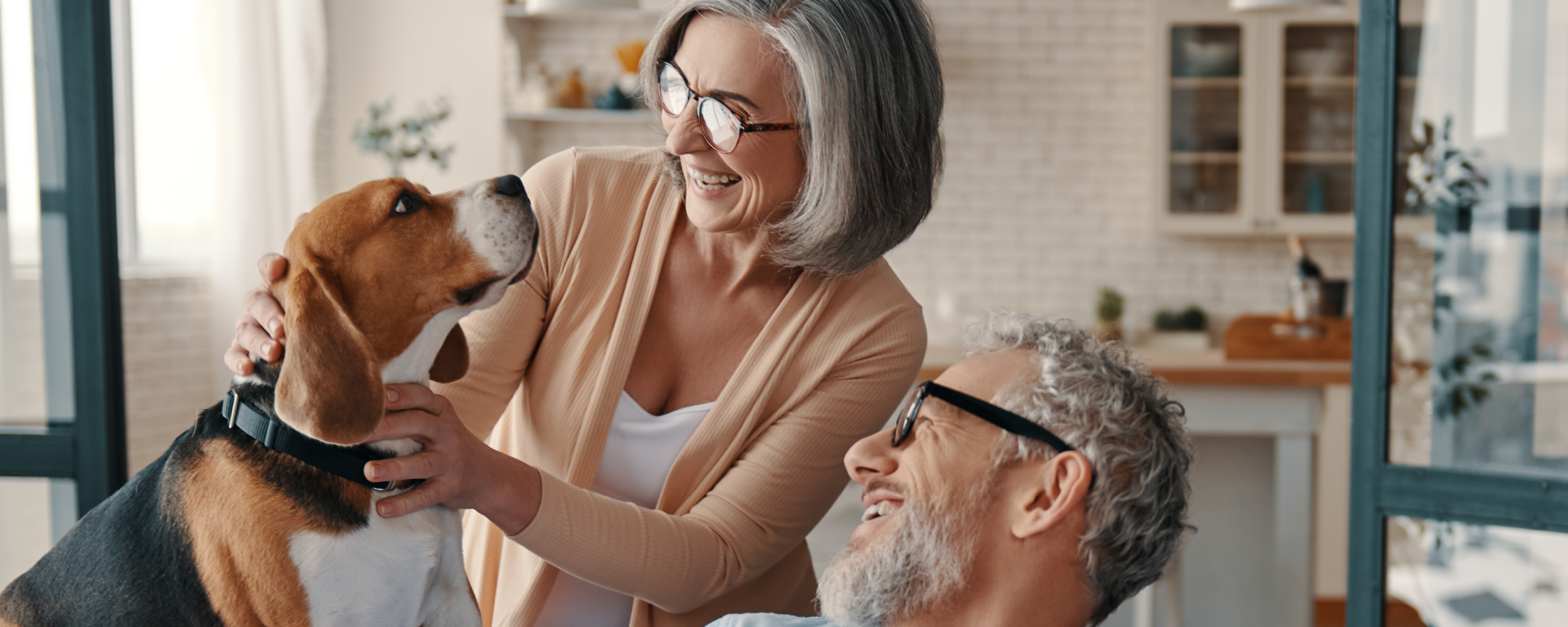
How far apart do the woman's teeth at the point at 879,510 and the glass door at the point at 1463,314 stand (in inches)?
37.4

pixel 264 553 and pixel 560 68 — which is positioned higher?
pixel 560 68

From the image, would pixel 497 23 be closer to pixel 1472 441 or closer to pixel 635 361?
pixel 635 361

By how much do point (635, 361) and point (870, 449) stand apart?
0.41m

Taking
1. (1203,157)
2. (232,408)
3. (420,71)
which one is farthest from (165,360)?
(1203,157)

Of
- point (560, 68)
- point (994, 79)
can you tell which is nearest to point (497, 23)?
point (560, 68)

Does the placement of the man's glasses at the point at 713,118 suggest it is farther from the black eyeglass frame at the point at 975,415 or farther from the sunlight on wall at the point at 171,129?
the sunlight on wall at the point at 171,129

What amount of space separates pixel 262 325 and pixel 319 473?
0.55 ft

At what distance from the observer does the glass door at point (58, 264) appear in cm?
179

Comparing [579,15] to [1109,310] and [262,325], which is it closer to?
[1109,310]

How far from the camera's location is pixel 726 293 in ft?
5.36

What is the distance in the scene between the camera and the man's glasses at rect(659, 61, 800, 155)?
143cm

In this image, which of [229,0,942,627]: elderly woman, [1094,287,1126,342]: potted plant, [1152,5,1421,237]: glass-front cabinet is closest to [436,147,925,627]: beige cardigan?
[229,0,942,627]: elderly woman

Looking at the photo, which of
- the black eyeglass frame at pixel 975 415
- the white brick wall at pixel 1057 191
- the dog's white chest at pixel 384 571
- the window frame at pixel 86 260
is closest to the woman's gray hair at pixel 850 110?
the black eyeglass frame at pixel 975 415

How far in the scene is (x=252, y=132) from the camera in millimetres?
4695
